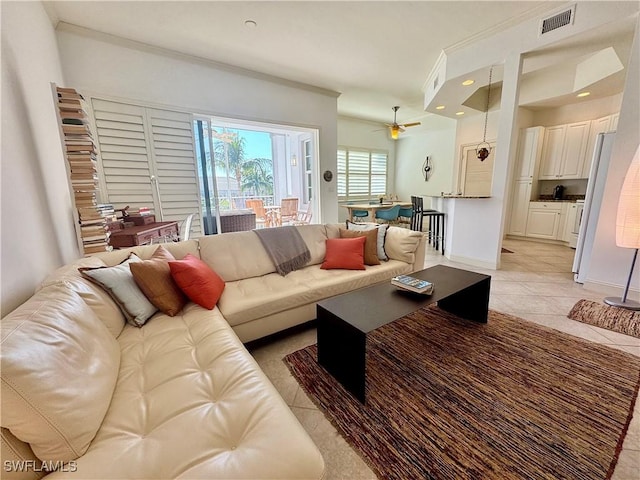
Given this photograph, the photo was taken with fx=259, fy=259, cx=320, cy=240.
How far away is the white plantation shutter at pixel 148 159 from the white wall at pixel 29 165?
2.06ft

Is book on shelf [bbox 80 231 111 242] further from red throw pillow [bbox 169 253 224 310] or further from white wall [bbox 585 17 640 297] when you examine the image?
white wall [bbox 585 17 640 297]

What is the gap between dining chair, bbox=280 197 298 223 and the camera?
6.27 metres

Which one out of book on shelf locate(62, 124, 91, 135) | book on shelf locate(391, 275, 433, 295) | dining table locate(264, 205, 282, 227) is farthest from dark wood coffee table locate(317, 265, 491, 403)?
dining table locate(264, 205, 282, 227)

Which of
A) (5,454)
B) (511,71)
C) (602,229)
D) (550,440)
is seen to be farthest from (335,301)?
(511,71)

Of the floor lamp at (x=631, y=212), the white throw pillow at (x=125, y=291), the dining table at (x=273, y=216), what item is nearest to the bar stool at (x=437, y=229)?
the floor lamp at (x=631, y=212)

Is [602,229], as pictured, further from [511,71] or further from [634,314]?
[511,71]

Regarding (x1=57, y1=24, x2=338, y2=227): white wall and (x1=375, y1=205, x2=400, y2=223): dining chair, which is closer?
(x1=57, y1=24, x2=338, y2=227): white wall

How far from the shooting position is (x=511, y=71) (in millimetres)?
3082

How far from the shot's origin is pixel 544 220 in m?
5.07

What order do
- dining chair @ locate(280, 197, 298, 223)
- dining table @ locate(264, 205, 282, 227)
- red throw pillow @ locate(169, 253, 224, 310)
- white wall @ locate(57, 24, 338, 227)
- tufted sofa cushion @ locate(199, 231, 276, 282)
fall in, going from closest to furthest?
red throw pillow @ locate(169, 253, 224, 310), tufted sofa cushion @ locate(199, 231, 276, 282), white wall @ locate(57, 24, 338, 227), dining chair @ locate(280, 197, 298, 223), dining table @ locate(264, 205, 282, 227)

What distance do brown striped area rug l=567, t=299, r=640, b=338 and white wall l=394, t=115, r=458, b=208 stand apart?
4371 mm

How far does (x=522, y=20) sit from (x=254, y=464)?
447cm

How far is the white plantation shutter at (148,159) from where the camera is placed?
306cm

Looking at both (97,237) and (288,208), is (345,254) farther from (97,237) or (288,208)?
(288,208)
